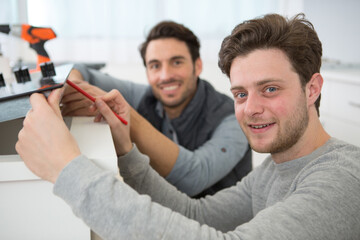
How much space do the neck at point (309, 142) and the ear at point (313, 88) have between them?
0.15ft

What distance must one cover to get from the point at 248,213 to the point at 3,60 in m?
0.82

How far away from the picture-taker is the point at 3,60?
114cm

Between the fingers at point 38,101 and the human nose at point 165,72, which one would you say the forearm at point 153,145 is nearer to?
the fingers at point 38,101

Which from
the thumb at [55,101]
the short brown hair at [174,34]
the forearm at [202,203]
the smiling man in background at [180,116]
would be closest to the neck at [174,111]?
the smiling man in background at [180,116]

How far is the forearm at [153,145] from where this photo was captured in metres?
1.06

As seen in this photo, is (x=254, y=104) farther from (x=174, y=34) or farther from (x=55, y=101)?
(x=174, y=34)

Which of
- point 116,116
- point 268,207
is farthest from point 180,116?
point 268,207

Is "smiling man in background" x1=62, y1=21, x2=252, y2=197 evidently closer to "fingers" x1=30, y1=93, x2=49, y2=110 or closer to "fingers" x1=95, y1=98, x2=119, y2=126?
"fingers" x1=95, y1=98, x2=119, y2=126

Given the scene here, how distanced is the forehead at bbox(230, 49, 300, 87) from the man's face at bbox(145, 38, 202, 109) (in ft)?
2.68

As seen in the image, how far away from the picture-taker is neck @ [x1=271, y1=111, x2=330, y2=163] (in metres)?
0.83

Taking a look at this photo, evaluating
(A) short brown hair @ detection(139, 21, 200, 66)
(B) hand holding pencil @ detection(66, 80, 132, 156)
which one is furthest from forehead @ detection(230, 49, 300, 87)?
(A) short brown hair @ detection(139, 21, 200, 66)

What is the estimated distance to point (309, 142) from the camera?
32.8 inches

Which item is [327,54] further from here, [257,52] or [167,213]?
[167,213]

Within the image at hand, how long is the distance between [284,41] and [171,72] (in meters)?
0.89
